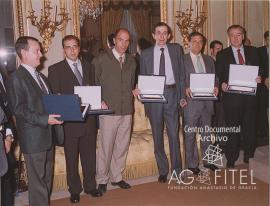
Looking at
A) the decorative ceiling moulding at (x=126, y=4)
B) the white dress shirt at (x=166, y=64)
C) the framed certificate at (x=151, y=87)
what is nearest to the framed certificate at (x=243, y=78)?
the white dress shirt at (x=166, y=64)

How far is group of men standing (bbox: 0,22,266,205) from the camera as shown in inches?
106

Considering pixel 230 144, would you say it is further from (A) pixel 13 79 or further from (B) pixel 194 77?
(A) pixel 13 79

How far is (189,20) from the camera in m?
5.75

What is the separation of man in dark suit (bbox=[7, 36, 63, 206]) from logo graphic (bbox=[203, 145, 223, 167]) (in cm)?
204

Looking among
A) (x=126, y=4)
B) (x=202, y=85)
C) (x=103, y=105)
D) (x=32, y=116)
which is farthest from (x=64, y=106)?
(x=126, y=4)

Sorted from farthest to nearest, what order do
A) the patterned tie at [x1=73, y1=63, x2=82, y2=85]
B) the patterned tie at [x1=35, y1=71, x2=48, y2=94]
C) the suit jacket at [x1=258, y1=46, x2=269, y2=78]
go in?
the suit jacket at [x1=258, y1=46, x2=269, y2=78]
the patterned tie at [x1=73, y1=63, x2=82, y2=85]
the patterned tie at [x1=35, y1=71, x2=48, y2=94]

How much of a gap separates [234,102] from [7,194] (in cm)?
254

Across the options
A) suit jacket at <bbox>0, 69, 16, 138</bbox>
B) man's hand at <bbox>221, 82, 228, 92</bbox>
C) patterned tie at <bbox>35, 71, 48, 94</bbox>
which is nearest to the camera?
suit jacket at <bbox>0, 69, 16, 138</bbox>

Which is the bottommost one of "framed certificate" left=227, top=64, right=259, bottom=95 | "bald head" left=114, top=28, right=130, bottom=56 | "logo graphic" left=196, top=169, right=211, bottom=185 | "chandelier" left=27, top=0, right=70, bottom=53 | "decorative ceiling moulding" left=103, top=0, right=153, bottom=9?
"logo graphic" left=196, top=169, right=211, bottom=185

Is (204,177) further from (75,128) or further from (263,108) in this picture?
(263,108)

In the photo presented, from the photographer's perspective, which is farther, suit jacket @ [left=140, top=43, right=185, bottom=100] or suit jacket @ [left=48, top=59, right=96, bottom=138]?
suit jacket @ [left=140, top=43, right=185, bottom=100]

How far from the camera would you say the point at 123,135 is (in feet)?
12.0

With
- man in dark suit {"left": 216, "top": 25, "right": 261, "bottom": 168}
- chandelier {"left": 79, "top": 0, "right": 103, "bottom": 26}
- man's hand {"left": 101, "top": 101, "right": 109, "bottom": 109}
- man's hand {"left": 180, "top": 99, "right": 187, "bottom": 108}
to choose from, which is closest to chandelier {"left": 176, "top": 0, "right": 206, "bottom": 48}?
chandelier {"left": 79, "top": 0, "right": 103, "bottom": 26}

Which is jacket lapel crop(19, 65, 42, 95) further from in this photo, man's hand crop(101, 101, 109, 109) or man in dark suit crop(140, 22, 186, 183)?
man in dark suit crop(140, 22, 186, 183)
